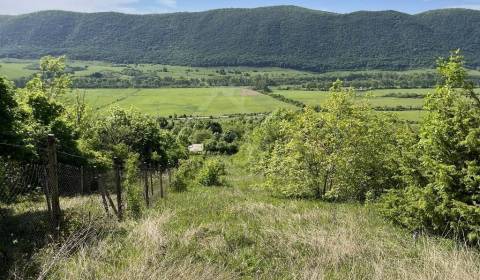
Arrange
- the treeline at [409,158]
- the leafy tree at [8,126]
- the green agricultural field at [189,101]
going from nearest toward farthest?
the treeline at [409,158], the leafy tree at [8,126], the green agricultural field at [189,101]

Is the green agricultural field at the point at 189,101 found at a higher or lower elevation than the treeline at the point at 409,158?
lower

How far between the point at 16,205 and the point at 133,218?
3830 millimetres

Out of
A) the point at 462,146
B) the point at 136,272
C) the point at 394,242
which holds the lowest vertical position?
the point at 394,242

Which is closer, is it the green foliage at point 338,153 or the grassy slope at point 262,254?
the grassy slope at point 262,254

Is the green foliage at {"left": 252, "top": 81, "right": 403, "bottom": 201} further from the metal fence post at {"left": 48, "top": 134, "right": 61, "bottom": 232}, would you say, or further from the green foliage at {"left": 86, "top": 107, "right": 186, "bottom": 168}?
the green foliage at {"left": 86, "top": 107, "right": 186, "bottom": 168}

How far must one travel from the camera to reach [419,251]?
721 cm

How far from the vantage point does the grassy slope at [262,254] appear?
6.02 m

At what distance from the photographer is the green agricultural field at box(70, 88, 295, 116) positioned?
13125 centimetres

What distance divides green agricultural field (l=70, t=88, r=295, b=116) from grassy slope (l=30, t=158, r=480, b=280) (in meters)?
113

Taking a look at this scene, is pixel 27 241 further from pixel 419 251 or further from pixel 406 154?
pixel 406 154

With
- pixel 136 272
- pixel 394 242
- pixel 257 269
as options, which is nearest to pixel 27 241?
pixel 136 272

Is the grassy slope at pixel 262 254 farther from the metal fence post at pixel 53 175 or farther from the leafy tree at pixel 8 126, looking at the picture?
the leafy tree at pixel 8 126

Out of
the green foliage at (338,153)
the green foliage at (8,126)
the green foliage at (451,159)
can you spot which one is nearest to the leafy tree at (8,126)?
the green foliage at (8,126)

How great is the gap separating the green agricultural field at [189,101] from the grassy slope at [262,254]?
113 meters
